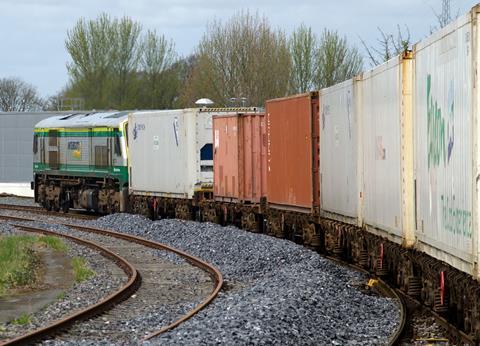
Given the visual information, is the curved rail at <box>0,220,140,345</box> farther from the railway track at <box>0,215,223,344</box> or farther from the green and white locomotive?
the green and white locomotive

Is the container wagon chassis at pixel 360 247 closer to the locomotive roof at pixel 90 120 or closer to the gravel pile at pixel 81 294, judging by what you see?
the locomotive roof at pixel 90 120

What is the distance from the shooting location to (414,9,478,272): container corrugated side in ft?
32.8

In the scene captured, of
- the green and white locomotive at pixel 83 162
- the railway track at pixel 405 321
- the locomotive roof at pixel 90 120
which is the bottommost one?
the railway track at pixel 405 321

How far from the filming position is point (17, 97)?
115 meters

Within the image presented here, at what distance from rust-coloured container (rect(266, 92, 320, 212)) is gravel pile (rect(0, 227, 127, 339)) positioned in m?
4.08

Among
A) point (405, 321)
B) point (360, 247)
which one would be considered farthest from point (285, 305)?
point (360, 247)

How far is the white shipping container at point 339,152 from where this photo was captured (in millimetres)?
Answer: 18984

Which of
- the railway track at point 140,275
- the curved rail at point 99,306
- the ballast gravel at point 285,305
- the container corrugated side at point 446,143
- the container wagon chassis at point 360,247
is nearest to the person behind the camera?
the container corrugated side at point 446,143

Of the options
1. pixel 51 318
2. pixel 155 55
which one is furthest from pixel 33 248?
pixel 155 55

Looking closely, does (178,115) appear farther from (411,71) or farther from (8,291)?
(411,71)

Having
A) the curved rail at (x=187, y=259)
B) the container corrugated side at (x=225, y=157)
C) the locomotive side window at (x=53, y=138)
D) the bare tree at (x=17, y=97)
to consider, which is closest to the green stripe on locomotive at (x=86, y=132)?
the locomotive side window at (x=53, y=138)

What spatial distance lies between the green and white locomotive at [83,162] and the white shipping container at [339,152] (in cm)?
1518

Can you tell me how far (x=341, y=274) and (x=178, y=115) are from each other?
13.9 metres

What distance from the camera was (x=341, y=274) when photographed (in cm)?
1900
